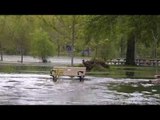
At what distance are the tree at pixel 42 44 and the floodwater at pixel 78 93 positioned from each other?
23.8 meters

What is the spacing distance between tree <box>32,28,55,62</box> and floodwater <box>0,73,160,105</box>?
23808mm

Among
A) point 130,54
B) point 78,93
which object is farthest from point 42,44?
point 78,93

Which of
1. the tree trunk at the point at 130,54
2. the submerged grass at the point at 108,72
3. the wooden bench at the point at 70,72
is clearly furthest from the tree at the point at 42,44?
the wooden bench at the point at 70,72

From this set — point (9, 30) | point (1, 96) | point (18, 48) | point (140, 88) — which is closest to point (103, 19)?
point (140, 88)

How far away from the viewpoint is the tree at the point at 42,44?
54634 mm

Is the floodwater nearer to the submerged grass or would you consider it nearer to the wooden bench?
the wooden bench

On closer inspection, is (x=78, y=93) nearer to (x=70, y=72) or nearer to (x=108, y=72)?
(x=70, y=72)

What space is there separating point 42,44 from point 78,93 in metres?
33.1

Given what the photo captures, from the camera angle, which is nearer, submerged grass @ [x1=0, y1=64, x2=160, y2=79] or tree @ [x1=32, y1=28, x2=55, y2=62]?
submerged grass @ [x1=0, y1=64, x2=160, y2=79]

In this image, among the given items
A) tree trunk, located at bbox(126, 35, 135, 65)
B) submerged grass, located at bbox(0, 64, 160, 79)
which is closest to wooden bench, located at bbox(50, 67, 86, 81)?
submerged grass, located at bbox(0, 64, 160, 79)

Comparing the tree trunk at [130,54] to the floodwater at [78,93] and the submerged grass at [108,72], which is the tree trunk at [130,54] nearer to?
the submerged grass at [108,72]

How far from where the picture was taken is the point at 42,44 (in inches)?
2205

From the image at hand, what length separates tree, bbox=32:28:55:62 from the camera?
5463cm

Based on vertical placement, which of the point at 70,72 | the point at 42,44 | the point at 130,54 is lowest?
the point at 70,72
